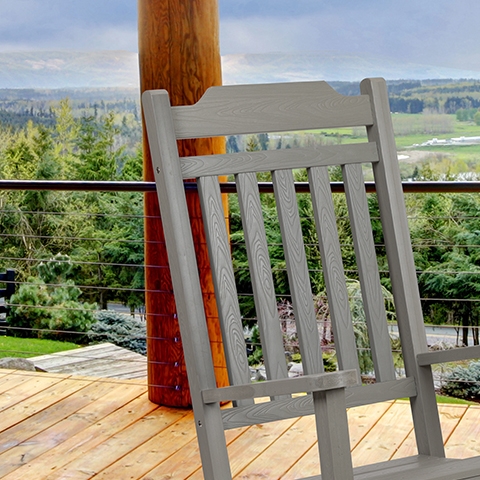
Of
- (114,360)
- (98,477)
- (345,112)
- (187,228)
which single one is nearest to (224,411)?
(187,228)

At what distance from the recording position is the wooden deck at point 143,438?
1.89 m

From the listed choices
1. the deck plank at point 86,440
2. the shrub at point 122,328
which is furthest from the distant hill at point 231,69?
the deck plank at point 86,440

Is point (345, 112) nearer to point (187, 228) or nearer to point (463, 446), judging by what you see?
point (187, 228)

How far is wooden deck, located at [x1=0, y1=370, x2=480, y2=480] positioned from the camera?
1.89m

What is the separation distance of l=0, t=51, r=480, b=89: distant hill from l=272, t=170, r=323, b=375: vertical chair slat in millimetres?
5954

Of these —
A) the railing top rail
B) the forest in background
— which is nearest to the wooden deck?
the railing top rail

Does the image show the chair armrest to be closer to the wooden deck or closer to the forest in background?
the wooden deck

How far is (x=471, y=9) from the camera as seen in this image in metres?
7.03

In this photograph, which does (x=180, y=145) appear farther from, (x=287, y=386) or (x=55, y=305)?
(x=55, y=305)

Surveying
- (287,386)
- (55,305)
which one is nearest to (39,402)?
(287,386)

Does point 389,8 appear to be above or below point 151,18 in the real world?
above

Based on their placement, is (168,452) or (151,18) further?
(151,18)

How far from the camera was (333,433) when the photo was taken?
2.71 feet

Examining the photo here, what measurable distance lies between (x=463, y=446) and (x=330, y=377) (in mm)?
1311
